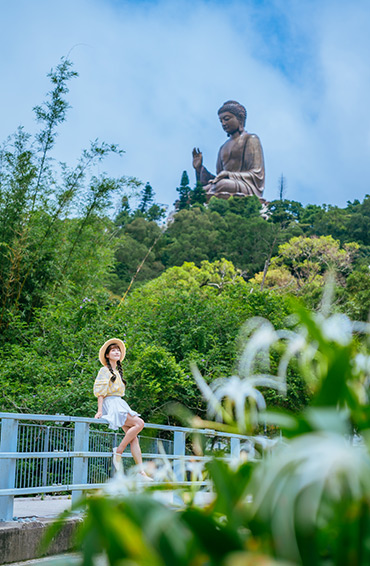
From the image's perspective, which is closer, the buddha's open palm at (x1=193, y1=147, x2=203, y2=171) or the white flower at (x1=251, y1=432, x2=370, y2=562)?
the white flower at (x1=251, y1=432, x2=370, y2=562)

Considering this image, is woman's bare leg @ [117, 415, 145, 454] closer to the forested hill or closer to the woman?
the woman

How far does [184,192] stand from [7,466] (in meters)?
69.2

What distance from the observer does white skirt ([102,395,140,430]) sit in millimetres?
7434

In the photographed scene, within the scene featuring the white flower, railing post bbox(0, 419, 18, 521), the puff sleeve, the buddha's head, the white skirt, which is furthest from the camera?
the buddha's head

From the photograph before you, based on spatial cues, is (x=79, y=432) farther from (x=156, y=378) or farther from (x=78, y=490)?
(x=156, y=378)

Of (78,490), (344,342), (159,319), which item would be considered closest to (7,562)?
(78,490)

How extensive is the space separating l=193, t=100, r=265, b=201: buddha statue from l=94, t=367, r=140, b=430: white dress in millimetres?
59532

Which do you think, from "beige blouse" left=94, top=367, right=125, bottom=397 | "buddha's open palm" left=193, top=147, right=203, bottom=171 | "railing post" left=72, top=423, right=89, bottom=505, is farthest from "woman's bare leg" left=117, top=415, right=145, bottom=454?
"buddha's open palm" left=193, top=147, right=203, bottom=171

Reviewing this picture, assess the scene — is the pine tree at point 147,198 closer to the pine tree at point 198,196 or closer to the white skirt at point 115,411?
the pine tree at point 198,196

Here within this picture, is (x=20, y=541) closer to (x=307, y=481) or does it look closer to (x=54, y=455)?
(x=54, y=455)

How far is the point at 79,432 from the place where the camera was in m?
6.65

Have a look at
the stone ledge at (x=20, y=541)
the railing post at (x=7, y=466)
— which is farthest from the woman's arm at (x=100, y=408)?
the railing post at (x=7, y=466)

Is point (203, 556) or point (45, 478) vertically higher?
point (203, 556)

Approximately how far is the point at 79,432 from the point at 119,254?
3770cm
